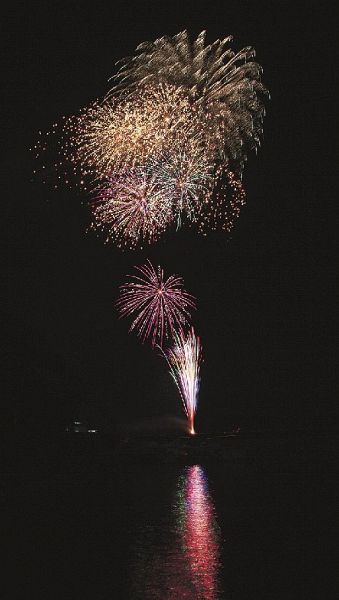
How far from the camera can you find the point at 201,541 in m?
8.61

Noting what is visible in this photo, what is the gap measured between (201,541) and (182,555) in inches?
33.5

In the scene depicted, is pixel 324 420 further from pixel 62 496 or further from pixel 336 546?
pixel 336 546

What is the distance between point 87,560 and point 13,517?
10.0 feet

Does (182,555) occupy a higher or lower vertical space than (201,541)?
lower

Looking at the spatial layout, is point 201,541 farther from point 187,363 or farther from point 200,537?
point 187,363

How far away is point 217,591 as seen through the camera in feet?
20.6

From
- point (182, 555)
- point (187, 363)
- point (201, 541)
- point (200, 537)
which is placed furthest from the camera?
point (187, 363)

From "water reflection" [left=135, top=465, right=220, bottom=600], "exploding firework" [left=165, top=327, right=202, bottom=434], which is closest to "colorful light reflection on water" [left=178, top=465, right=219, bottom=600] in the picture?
"water reflection" [left=135, top=465, right=220, bottom=600]

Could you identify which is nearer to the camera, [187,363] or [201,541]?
[201,541]

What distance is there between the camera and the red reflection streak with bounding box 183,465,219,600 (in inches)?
259

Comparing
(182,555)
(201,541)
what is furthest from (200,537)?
(182,555)

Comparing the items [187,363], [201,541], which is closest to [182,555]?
[201,541]

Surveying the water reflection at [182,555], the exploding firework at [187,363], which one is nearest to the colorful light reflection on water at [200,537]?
the water reflection at [182,555]

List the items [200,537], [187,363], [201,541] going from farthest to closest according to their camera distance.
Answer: [187,363] → [200,537] → [201,541]
